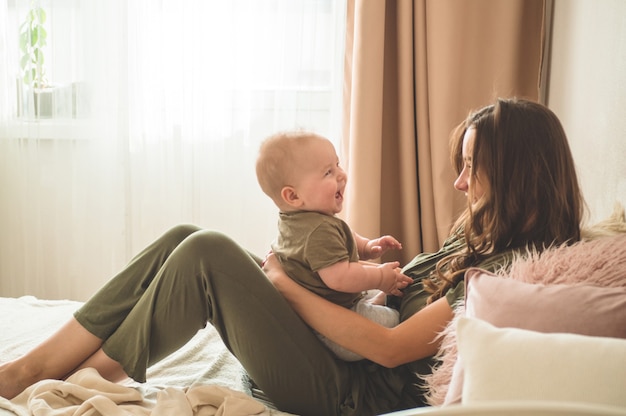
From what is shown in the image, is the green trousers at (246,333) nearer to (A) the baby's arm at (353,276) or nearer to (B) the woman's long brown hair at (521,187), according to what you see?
(A) the baby's arm at (353,276)

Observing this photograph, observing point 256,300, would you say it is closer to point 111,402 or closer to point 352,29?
point 111,402

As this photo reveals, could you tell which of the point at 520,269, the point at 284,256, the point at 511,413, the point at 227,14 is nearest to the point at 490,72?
the point at 227,14

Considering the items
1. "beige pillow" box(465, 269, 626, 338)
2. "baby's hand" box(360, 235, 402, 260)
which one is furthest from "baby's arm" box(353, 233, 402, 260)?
"beige pillow" box(465, 269, 626, 338)

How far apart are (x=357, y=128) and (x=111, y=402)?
4.76 feet

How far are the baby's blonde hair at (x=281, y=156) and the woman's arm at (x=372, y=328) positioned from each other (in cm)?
22

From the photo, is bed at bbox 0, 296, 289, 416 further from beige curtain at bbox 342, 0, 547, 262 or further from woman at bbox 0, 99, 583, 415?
beige curtain at bbox 342, 0, 547, 262

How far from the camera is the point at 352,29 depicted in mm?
2637

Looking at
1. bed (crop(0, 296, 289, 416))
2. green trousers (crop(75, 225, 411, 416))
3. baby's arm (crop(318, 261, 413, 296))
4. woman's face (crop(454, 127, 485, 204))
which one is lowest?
bed (crop(0, 296, 289, 416))

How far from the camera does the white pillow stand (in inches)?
34.1

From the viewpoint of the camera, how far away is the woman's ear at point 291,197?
1605 millimetres

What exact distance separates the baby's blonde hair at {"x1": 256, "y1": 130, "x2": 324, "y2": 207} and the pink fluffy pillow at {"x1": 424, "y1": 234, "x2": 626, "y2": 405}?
1.70 feet

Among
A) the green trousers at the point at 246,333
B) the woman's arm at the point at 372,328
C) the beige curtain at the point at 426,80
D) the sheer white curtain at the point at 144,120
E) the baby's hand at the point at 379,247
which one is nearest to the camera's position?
the woman's arm at the point at 372,328

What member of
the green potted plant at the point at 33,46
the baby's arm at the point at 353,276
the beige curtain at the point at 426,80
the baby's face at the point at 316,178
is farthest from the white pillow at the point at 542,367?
the green potted plant at the point at 33,46

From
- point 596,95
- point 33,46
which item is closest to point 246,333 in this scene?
point 596,95
